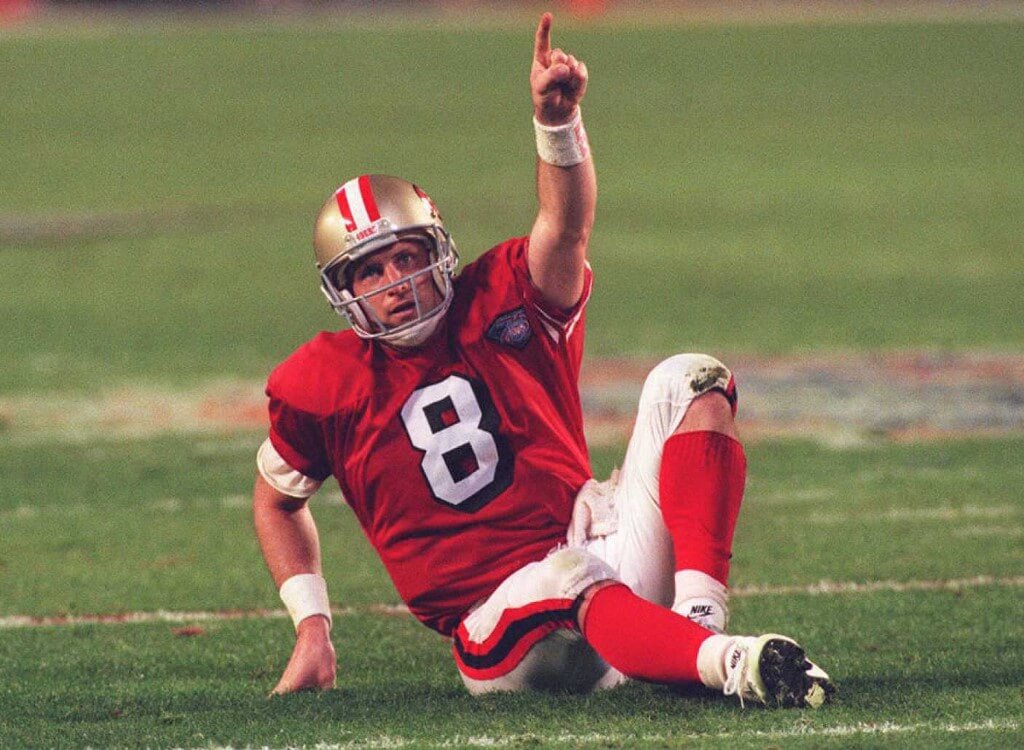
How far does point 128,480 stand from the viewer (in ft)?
25.0

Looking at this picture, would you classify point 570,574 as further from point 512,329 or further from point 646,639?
point 512,329

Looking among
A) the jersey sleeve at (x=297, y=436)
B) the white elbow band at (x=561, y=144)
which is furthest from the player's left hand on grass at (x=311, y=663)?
the white elbow band at (x=561, y=144)

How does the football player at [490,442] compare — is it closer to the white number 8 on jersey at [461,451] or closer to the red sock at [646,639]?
the white number 8 on jersey at [461,451]

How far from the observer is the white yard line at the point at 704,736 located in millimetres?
3881

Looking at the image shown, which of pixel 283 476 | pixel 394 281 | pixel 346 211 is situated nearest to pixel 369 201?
pixel 346 211

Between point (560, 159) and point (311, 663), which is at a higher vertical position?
point (560, 159)

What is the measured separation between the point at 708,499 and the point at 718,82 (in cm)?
2483

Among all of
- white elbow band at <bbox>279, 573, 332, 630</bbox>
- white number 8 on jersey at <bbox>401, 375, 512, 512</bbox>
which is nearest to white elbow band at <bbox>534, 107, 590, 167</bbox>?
white number 8 on jersey at <bbox>401, 375, 512, 512</bbox>

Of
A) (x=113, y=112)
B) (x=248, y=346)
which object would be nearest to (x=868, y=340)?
(x=248, y=346)

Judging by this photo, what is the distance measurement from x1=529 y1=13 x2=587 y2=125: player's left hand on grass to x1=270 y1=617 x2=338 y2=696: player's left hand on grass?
4.15ft

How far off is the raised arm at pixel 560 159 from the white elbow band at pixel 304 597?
3.08 feet

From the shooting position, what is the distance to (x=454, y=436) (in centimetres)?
452

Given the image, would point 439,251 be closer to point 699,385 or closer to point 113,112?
point 699,385

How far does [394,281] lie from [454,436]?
375 mm
